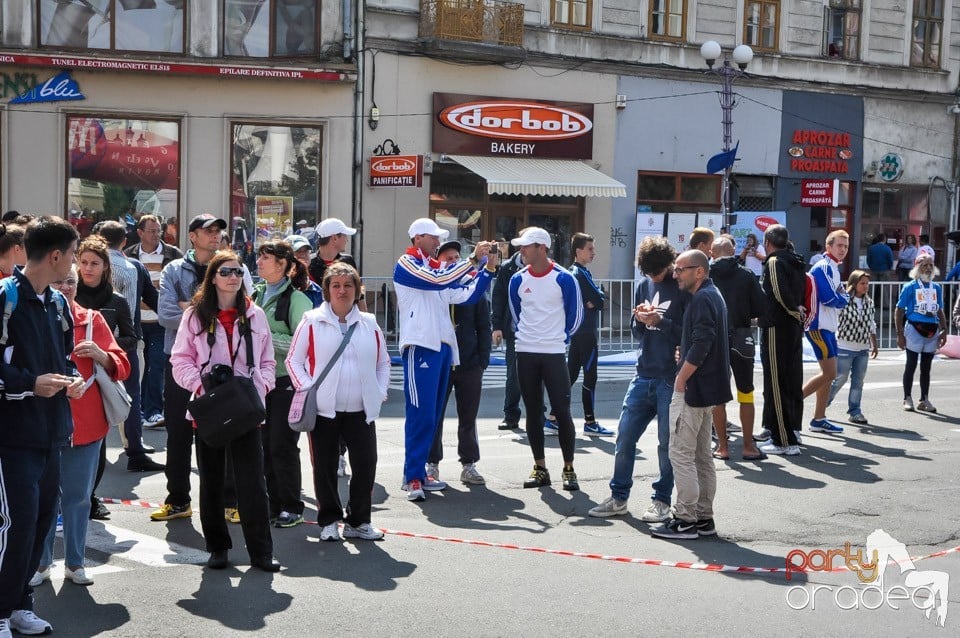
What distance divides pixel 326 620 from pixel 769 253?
21.8ft

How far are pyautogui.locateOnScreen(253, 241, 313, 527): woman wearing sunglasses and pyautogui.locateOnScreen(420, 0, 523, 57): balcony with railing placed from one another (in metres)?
15.6

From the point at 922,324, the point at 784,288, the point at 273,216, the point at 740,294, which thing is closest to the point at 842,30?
the point at 273,216

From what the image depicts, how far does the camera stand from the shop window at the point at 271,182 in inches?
894

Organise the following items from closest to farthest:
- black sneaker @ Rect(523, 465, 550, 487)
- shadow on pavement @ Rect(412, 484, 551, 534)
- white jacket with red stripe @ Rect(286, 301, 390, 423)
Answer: white jacket with red stripe @ Rect(286, 301, 390, 423) → shadow on pavement @ Rect(412, 484, 551, 534) → black sneaker @ Rect(523, 465, 550, 487)

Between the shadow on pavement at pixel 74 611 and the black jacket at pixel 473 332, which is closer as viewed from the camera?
the shadow on pavement at pixel 74 611

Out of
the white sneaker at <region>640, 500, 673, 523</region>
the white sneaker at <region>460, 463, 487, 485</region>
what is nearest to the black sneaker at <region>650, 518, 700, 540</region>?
the white sneaker at <region>640, 500, 673, 523</region>

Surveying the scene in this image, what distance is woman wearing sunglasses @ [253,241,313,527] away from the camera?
7902 mm

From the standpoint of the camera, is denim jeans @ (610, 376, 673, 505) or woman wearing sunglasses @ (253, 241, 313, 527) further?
denim jeans @ (610, 376, 673, 505)

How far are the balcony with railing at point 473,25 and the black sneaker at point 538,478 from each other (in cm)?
1487

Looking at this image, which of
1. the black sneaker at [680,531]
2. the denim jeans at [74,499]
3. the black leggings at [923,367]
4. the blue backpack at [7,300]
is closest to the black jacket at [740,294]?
the black sneaker at [680,531]

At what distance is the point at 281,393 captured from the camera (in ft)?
26.0

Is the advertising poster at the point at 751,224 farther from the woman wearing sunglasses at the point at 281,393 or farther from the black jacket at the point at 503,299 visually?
the woman wearing sunglasses at the point at 281,393

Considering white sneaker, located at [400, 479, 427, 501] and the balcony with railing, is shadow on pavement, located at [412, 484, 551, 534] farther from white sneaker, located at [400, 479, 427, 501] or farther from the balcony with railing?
the balcony with railing

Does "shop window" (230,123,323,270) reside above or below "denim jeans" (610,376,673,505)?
above
